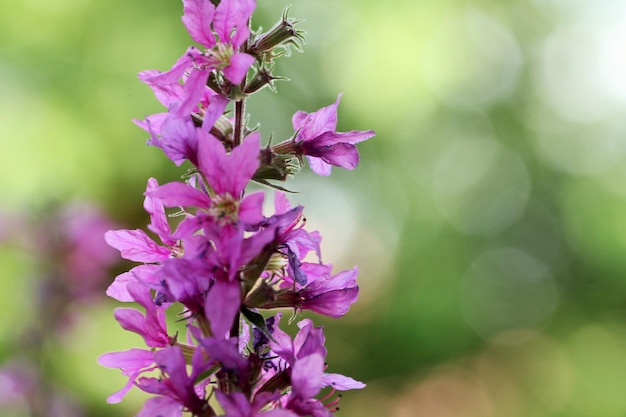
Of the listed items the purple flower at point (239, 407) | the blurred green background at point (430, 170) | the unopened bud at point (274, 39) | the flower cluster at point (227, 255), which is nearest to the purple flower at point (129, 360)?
the flower cluster at point (227, 255)

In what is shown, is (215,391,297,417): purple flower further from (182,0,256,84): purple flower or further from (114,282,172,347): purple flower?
(182,0,256,84): purple flower

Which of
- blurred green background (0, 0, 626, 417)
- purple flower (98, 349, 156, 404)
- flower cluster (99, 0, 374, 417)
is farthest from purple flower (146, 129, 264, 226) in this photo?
blurred green background (0, 0, 626, 417)

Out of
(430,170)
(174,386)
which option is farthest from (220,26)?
(430,170)

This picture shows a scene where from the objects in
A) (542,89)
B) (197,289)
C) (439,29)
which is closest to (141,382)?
(197,289)

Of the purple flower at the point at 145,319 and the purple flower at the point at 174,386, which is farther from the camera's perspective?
the purple flower at the point at 145,319

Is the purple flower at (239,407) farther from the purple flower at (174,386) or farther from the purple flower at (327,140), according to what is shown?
the purple flower at (327,140)

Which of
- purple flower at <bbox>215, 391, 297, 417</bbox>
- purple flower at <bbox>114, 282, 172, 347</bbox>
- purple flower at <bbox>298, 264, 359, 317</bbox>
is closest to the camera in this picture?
purple flower at <bbox>215, 391, 297, 417</bbox>

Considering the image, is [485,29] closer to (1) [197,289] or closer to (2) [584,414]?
(2) [584,414]
